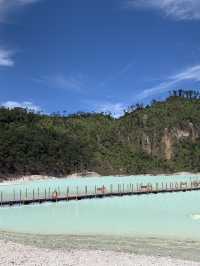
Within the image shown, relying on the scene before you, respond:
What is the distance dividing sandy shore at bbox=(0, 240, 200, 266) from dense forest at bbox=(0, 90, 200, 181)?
3677 inches

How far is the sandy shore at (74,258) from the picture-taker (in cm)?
1844

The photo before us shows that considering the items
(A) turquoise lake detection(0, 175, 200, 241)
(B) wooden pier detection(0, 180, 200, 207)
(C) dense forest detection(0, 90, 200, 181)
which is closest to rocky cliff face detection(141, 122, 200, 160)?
(C) dense forest detection(0, 90, 200, 181)

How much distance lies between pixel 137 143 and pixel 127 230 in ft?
479

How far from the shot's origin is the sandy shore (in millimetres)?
18438

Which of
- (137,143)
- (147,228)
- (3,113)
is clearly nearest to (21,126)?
(3,113)

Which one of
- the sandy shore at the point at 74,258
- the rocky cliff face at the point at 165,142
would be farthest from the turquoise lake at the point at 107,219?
the rocky cliff face at the point at 165,142

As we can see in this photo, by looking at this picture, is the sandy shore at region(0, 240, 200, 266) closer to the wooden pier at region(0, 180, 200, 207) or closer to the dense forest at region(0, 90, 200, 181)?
the wooden pier at region(0, 180, 200, 207)

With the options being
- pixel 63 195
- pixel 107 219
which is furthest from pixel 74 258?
pixel 63 195

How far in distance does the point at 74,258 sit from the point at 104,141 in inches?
5883

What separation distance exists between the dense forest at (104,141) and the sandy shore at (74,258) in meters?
93.4

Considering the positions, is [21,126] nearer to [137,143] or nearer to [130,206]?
[137,143]

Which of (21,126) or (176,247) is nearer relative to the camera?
(176,247)

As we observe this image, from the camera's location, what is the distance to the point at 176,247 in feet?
80.5

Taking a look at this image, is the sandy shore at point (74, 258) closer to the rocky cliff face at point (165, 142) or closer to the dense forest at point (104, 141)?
the dense forest at point (104, 141)
